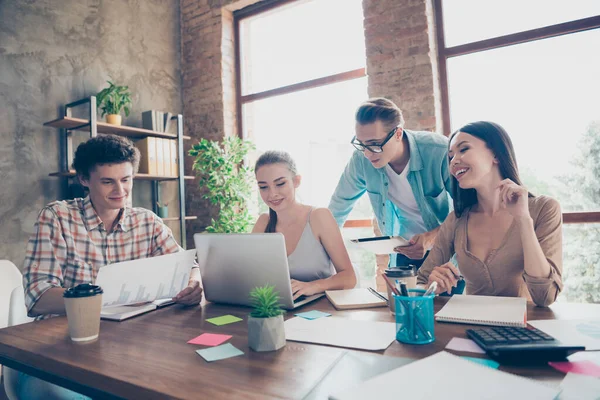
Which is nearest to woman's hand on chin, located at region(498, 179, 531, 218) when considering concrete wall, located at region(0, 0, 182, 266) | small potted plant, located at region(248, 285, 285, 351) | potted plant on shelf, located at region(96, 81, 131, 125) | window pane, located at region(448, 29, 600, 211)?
small potted plant, located at region(248, 285, 285, 351)

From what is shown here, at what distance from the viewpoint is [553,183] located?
120 inches

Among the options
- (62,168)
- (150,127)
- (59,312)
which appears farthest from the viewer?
(150,127)

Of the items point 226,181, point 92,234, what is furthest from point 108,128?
point 92,234

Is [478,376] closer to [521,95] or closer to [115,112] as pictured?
[521,95]

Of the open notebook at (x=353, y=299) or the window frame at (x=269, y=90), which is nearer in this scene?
the open notebook at (x=353, y=299)

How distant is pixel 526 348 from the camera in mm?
776

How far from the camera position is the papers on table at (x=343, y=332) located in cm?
93

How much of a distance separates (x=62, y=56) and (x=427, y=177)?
3261mm

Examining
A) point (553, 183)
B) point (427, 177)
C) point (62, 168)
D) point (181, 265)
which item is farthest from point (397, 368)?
point (62, 168)

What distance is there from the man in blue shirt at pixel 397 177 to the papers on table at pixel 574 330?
673 millimetres

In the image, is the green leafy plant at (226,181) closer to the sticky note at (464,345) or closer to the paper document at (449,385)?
the sticky note at (464,345)

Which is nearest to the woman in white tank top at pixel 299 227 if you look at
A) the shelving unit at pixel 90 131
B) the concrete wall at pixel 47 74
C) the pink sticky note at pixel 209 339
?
the pink sticky note at pixel 209 339

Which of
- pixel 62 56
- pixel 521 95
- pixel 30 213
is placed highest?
pixel 62 56

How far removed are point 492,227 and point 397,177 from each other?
0.71 metres
